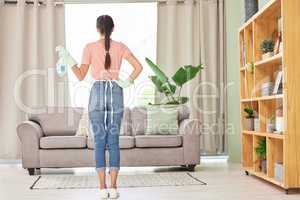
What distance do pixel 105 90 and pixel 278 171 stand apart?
68.8 inches

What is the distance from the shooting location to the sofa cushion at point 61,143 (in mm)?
5809

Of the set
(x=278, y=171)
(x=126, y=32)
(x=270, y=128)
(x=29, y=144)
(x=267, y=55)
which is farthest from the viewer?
(x=126, y=32)

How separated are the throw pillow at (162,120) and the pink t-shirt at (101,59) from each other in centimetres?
256

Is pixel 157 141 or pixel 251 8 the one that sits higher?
pixel 251 8

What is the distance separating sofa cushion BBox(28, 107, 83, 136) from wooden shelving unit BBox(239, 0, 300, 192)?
232cm

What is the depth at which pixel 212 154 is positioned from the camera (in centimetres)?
751

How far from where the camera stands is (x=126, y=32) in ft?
25.2

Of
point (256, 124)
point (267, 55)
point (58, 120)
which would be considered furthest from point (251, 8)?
point (58, 120)

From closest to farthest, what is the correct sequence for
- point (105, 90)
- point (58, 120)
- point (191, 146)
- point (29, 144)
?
point (105, 90) → point (29, 144) → point (191, 146) → point (58, 120)

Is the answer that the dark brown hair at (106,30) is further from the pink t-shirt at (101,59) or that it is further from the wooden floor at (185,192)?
the wooden floor at (185,192)

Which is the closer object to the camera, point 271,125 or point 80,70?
point 80,70

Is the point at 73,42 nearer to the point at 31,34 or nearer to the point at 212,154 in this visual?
the point at 31,34

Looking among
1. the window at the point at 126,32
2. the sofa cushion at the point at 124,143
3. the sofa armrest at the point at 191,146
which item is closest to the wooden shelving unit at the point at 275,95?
the sofa armrest at the point at 191,146

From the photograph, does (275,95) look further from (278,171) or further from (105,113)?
(105,113)
